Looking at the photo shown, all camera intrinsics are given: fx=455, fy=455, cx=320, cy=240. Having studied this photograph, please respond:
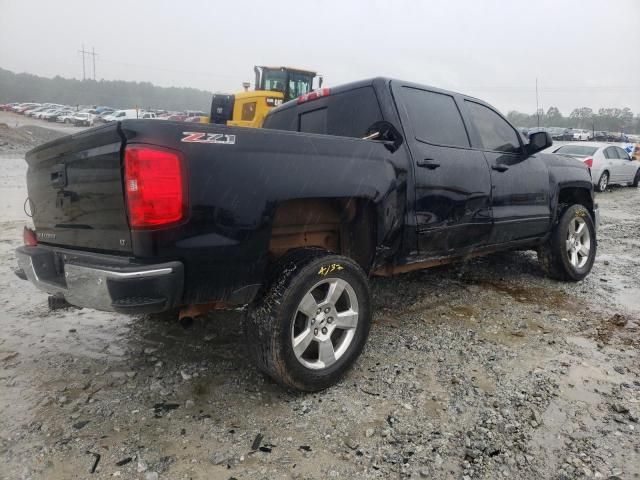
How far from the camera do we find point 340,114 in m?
3.63

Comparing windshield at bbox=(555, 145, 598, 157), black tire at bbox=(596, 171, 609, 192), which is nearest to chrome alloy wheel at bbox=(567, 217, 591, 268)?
windshield at bbox=(555, 145, 598, 157)

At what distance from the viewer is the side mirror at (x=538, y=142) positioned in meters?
4.17

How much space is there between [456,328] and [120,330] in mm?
2652

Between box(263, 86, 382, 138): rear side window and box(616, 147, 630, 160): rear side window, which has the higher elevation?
box(616, 147, 630, 160): rear side window

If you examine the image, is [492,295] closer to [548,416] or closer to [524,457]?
[548,416]

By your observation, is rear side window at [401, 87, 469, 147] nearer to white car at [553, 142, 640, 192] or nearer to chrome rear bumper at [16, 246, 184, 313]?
chrome rear bumper at [16, 246, 184, 313]

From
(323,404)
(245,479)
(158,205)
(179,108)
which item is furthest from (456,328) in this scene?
(179,108)

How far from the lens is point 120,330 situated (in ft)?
11.7

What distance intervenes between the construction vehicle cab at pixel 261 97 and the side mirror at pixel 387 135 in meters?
9.41

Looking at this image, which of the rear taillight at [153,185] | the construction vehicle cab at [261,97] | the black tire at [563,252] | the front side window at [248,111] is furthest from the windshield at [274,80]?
the rear taillight at [153,185]

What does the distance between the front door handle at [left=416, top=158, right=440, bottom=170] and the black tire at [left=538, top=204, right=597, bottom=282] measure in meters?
2.19

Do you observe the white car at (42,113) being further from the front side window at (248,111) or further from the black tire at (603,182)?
the black tire at (603,182)

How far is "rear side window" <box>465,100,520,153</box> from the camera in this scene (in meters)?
4.06

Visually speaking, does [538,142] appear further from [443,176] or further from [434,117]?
[443,176]
